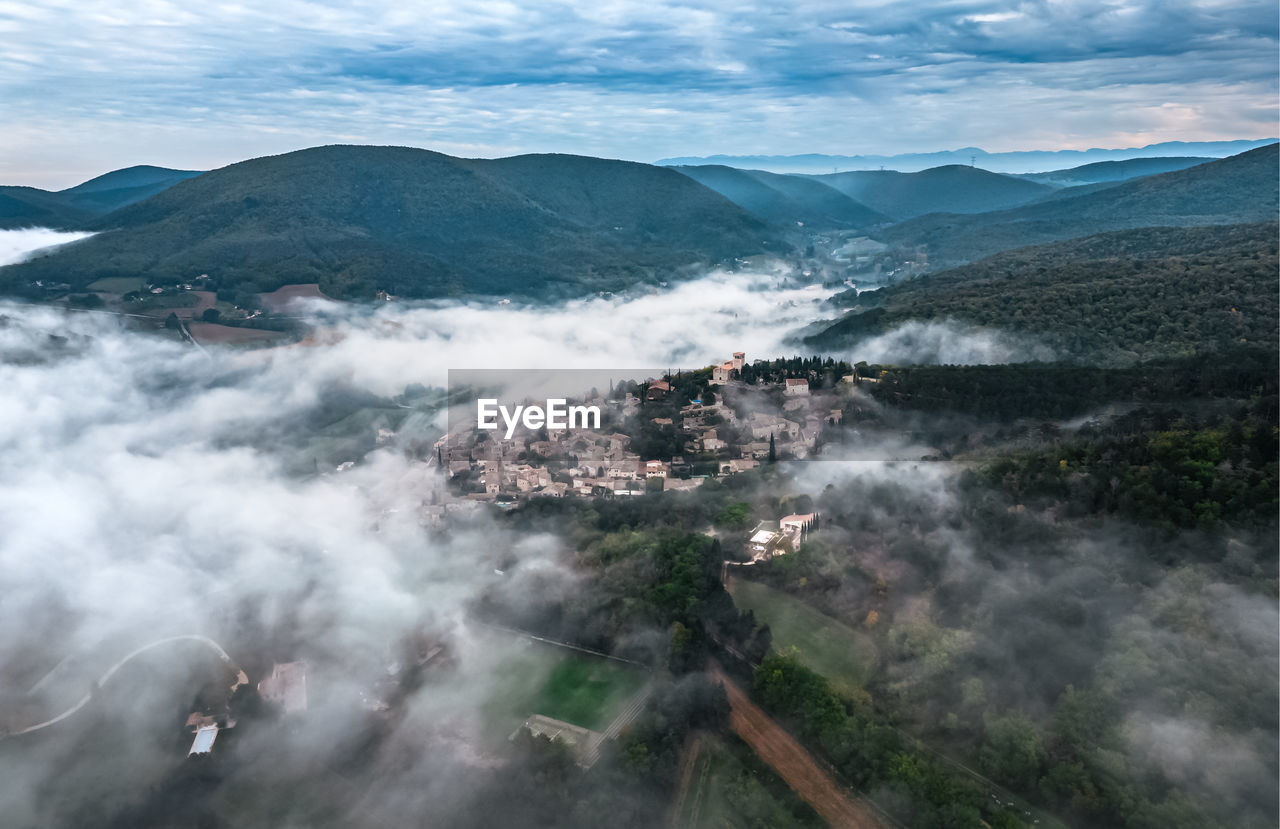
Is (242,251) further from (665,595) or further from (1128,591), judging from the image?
(1128,591)

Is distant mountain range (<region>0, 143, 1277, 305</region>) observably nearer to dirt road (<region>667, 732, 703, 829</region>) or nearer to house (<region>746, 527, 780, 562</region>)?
house (<region>746, 527, 780, 562</region>)

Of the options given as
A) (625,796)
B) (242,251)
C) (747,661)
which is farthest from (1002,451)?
(242,251)

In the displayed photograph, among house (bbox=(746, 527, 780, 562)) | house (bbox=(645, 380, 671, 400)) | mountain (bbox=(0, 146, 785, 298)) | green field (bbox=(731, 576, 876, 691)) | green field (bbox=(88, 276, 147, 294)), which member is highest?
mountain (bbox=(0, 146, 785, 298))

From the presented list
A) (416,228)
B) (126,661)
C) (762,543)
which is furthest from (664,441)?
(416,228)

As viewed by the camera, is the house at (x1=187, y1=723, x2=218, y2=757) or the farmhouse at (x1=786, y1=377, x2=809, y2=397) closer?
the house at (x1=187, y1=723, x2=218, y2=757)

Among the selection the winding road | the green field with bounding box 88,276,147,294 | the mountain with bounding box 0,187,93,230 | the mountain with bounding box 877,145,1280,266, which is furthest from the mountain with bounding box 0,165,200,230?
the mountain with bounding box 877,145,1280,266

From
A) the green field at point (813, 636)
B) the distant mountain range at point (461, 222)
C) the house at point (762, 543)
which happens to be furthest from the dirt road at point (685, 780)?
the distant mountain range at point (461, 222)
